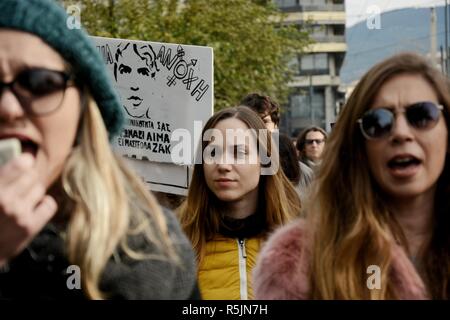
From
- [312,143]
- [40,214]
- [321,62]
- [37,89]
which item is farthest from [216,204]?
[321,62]

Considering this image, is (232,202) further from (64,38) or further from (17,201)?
(17,201)

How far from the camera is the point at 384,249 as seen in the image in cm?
251

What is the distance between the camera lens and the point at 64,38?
207 centimetres

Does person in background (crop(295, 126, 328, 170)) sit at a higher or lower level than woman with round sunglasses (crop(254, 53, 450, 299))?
higher

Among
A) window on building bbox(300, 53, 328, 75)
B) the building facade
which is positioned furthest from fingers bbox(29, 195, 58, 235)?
window on building bbox(300, 53, 328, 75)

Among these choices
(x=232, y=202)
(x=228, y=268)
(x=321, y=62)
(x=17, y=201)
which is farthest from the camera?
(x=321, y=62)

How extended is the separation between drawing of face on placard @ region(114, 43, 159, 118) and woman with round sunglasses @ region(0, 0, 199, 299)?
147 inches

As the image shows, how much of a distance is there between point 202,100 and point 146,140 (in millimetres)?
462

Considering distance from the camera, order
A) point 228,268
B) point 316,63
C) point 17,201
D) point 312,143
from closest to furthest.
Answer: point 17,201
point 228,268
point 312,143
point 316,63

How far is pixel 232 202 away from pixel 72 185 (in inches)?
82.2

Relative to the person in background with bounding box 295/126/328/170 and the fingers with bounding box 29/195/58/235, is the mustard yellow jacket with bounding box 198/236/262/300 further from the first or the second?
the person in background with bounding box 295/126/328/170

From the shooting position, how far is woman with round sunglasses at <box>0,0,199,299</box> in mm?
1997

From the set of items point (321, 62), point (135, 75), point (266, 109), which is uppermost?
point (321, 62)

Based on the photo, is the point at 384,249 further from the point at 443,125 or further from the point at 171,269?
the point at 171,269
